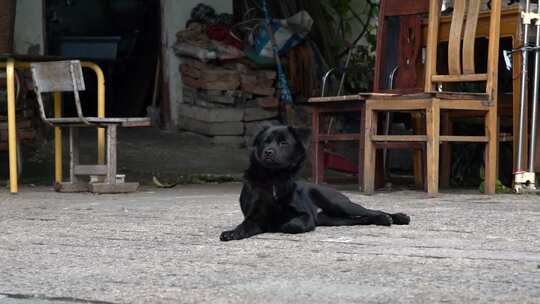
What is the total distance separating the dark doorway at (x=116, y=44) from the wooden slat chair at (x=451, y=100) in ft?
19.1

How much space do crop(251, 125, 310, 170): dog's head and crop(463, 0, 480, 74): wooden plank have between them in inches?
103

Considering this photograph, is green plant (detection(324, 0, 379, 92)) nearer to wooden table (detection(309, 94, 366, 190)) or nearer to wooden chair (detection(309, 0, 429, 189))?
wooden chair (detection(309, 0, 429, 189))

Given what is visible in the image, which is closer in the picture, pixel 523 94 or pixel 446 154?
pixel 523 94

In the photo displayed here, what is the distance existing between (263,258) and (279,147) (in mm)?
843

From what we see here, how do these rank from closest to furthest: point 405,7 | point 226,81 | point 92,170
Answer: point 92,170 < point 405,7 < point 226,81

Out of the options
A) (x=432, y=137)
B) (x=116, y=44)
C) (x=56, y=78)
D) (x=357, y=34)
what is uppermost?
(x=357, y=34)

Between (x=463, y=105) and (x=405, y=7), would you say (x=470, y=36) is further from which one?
(x=405, y=7)

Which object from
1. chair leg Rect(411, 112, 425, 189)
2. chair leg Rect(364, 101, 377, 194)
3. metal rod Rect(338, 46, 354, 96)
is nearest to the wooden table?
chair leg Rect(364, 101, 377, 194)

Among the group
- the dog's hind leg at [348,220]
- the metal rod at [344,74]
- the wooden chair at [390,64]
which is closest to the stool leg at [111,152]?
the wooden chair at [390,64]

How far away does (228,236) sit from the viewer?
5273 millimetres

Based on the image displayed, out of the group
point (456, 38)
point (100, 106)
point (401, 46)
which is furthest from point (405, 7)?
point (100, 106)

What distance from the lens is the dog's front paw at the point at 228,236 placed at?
5.26 metres

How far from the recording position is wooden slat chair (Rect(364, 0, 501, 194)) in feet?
24.2

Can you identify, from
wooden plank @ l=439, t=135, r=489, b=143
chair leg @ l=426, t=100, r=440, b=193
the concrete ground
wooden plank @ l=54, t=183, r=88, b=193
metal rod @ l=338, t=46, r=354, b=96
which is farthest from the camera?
metal rod @ l=338, t=46, r=354, b=96
